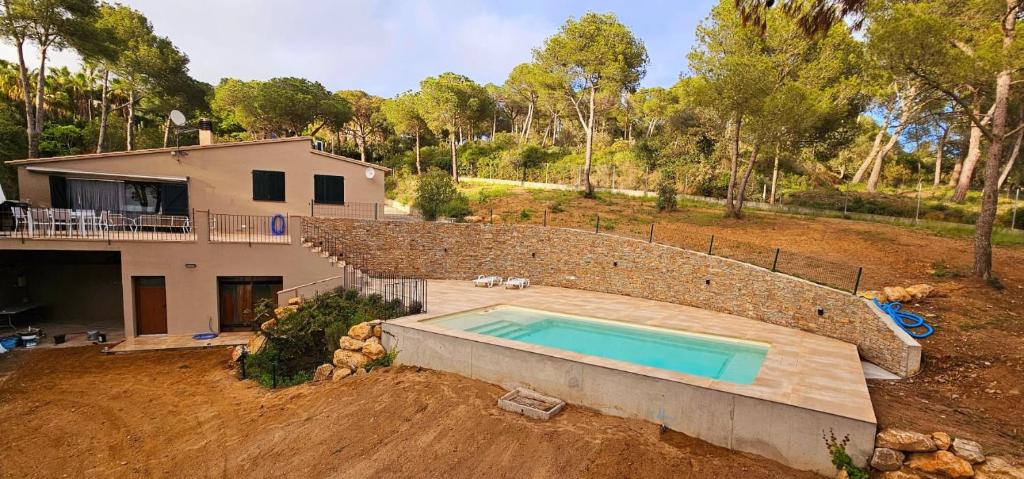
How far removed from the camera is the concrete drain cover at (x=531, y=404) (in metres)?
6.87

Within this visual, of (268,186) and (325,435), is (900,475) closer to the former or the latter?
(325,435)

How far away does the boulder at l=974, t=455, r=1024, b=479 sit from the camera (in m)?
4.83

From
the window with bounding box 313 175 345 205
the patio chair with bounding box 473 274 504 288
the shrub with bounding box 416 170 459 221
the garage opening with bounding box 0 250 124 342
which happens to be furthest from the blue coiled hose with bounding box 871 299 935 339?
the garage opening with bounding box 0 250 124 342

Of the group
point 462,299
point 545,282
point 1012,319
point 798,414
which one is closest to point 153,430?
point 462,299

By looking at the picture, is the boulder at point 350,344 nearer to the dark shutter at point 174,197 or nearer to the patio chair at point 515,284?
Answer: the patio chair at point 515,284

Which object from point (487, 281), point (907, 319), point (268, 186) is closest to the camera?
point (907, 319)

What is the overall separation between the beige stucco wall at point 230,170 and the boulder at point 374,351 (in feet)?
30.4

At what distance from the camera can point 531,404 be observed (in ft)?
23.4

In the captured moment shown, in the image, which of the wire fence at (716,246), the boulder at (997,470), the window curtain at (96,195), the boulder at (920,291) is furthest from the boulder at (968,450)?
the window curtain at (96,195)

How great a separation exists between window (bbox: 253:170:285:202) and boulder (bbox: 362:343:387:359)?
32.2 ft

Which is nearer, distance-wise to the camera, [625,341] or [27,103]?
[625,341]

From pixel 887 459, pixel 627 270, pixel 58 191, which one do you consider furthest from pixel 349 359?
pixel 58 191

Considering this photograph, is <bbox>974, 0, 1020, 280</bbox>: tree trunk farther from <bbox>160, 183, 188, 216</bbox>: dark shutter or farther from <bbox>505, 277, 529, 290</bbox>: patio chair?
<bbox>160, 183, 188, 216</bbox>: dark shutter

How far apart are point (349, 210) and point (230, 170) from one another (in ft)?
14.8
